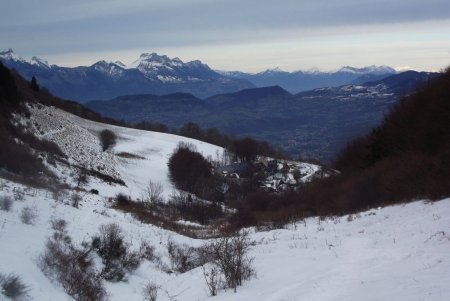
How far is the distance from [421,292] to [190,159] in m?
63.4

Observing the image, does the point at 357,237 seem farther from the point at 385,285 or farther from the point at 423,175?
the point at 423,175

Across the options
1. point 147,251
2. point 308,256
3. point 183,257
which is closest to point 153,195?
point 183,257

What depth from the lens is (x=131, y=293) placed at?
13.1m

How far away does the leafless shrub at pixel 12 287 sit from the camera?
882 cm

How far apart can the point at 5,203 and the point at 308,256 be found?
9.21 metres

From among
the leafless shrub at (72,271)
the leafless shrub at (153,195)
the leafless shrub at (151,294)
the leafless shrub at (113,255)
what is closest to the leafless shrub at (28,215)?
the leafless shrub at (72,271)

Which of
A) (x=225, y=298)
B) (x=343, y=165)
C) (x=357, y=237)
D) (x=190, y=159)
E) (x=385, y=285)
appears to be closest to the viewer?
(x=385, y=285)

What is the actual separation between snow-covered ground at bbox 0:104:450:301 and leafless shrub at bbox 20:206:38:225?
136 millimetres

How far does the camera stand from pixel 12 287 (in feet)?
29.6

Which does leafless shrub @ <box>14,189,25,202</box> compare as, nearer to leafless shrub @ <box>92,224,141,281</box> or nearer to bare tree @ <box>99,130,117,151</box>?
leafless shrub @ <box>92,224,141,281</box>

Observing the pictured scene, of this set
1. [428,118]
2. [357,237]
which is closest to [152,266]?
[357,237]

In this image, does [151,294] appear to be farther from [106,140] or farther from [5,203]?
[106,140]

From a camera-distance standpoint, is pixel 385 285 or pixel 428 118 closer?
pixel 385 285

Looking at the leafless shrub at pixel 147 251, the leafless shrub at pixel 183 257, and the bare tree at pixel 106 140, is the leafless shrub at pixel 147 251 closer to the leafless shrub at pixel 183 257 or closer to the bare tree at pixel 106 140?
the leafless shrub at pixel 183 257
